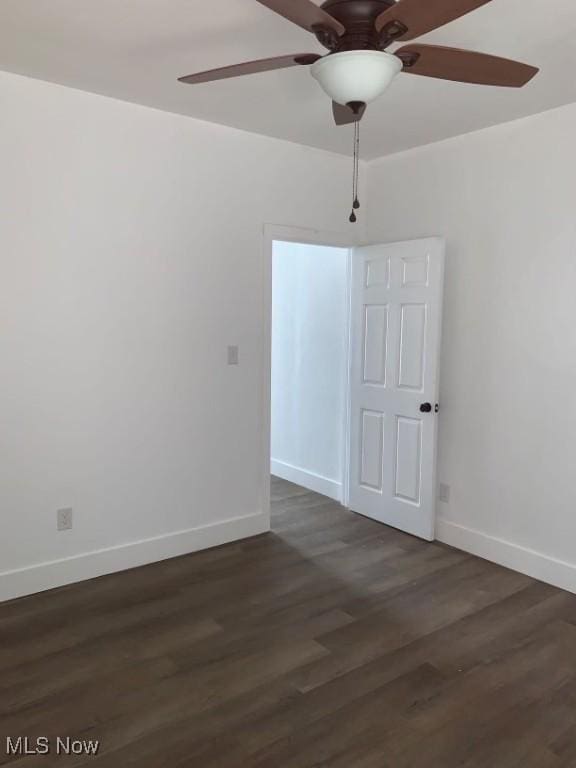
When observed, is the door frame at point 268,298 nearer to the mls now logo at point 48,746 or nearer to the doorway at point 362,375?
the doorway at point 362,375

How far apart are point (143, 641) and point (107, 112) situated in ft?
8.77

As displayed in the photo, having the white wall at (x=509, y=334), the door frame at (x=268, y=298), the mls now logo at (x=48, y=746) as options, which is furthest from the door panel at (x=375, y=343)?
the mls now logo at (x=48, y=746)

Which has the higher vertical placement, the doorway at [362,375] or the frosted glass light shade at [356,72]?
the frosted glass light shade at [356,72]

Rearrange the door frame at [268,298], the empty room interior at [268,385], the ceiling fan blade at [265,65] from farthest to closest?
the door frame at [268,298] → the empty room interior at [268,385] → the ceiling fan blade at [265,65]

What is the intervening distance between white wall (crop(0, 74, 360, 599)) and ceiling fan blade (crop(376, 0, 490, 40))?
6.19 ft

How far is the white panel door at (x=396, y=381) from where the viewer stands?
145 inches

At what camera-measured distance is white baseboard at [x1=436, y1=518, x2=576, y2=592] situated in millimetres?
3178

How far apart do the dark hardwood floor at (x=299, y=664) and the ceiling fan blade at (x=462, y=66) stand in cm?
230

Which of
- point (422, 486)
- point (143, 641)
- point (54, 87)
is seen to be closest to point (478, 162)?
point (422, 486)

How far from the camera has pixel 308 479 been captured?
493 cm

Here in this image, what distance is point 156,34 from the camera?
7.59 feet

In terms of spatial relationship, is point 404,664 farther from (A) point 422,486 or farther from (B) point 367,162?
(B) point 367,162

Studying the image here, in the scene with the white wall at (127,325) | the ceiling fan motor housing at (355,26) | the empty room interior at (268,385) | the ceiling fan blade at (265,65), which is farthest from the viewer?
the white wall at (127,325)

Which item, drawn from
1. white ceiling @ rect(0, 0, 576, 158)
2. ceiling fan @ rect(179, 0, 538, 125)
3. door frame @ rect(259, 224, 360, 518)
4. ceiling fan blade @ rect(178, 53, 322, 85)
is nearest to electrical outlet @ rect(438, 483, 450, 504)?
door frame @ rect(259, 224, 360, 518)
